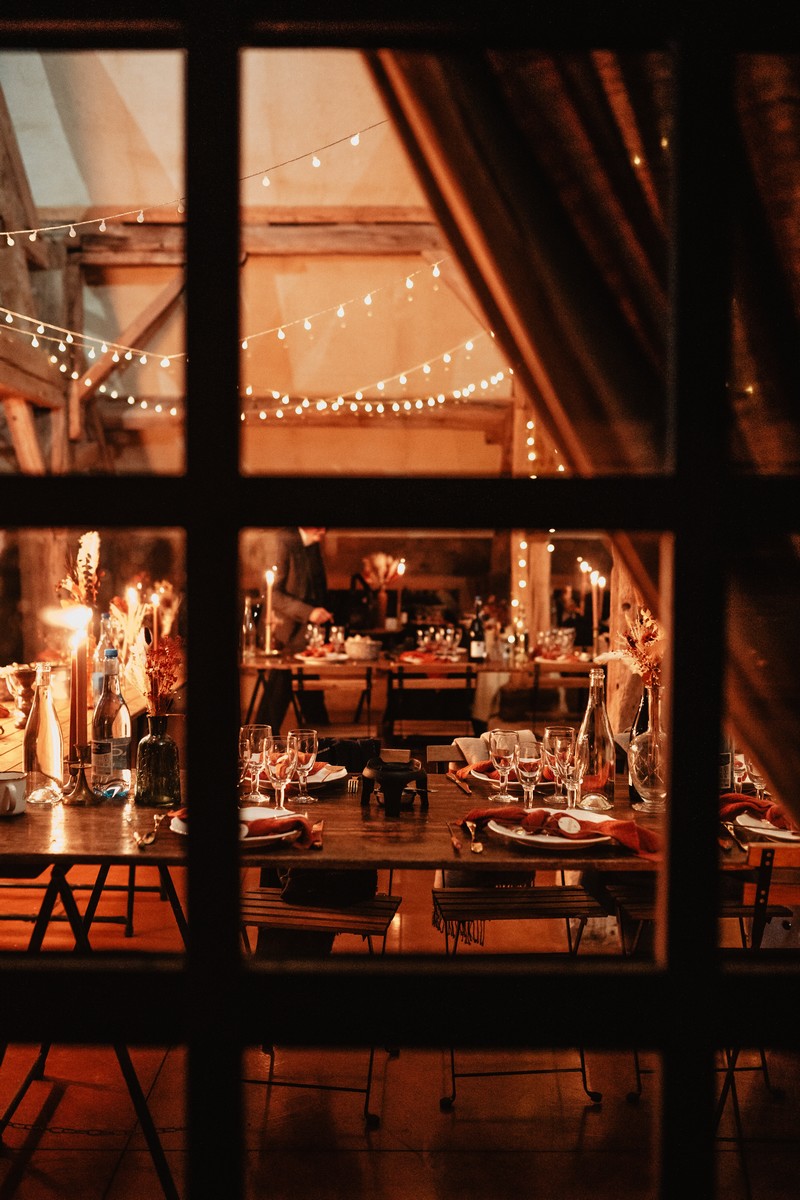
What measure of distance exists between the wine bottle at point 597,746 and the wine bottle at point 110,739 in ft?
4.74

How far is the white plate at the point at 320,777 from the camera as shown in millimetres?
2914

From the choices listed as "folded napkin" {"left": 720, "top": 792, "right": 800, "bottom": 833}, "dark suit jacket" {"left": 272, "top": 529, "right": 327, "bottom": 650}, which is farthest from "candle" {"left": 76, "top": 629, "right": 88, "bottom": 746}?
"dark suit jacket" {"left": 272, "top": 529, "right": 327, "bottom": 650}

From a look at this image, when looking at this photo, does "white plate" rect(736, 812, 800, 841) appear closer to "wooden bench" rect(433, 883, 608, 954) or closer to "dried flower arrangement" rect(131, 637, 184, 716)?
"wooden bench" rect(433, 883, 608, 954)

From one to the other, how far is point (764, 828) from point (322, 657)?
14.2 feet

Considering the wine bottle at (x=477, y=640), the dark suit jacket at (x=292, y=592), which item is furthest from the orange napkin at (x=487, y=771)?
the dark suit jacket at (x=292, y=592)

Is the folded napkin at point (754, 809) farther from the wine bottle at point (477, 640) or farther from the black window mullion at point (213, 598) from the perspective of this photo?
the wine bottle at point (477, 640)

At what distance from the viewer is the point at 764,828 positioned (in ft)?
8.06

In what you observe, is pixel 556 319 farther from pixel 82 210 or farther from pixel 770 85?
pixel 82 210

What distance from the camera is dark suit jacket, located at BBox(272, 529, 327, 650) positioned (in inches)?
276

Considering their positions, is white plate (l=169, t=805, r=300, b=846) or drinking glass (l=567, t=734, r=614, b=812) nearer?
white plate (l=169, t=805, r=300, b=846)

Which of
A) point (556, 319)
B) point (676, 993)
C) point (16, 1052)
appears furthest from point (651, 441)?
point (16, 1052)

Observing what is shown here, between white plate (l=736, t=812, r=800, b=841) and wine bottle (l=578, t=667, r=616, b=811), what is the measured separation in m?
0.41

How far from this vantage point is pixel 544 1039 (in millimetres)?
740

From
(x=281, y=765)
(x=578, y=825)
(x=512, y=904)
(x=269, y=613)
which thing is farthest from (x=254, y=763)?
(x=269, y=613)
